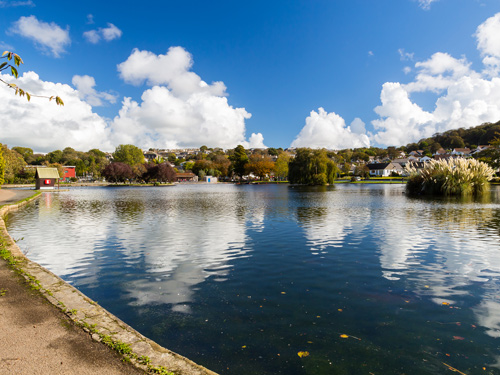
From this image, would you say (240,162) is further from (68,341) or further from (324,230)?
(68,341)

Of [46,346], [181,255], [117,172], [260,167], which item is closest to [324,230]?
[181,255]

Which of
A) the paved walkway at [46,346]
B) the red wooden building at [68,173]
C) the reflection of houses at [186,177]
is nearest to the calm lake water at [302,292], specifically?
the paved walkway at [46,346]

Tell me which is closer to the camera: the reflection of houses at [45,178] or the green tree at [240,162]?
the reflection of houses at [45,178]

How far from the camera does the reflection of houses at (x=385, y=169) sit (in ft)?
489

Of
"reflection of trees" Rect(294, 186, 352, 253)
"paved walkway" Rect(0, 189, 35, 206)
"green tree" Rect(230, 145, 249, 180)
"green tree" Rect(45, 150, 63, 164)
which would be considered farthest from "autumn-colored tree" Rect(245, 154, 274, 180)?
"green tree" Rect(45, 150, 63, 164)

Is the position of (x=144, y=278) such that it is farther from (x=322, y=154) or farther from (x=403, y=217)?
(x=322, y=154)

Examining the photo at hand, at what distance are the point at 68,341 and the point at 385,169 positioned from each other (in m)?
161

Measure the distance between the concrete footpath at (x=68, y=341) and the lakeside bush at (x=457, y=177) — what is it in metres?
39.5

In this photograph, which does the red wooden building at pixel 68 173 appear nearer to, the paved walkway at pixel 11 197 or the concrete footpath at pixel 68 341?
the paved walkway at pixel 11 197

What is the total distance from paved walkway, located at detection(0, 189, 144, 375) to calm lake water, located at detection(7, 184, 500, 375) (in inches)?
49.4

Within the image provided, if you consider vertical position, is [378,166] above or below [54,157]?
below

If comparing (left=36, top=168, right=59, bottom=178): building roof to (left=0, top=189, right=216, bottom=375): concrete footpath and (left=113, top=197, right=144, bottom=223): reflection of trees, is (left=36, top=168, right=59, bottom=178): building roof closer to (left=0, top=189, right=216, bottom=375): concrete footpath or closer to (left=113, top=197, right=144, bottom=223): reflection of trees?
(left=113, top=197, right=144, bottom=223): reflection of trees

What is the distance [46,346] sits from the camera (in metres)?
4.16

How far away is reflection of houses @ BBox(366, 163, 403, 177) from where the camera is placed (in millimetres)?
149125
